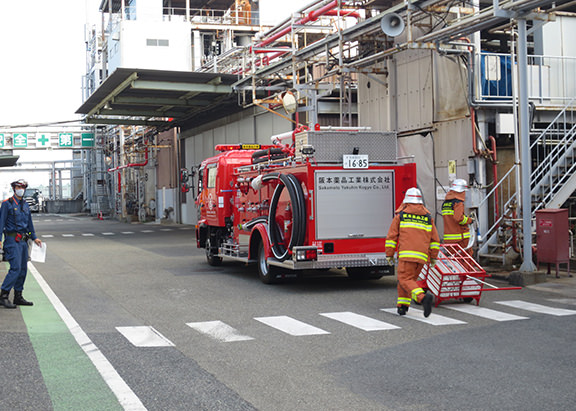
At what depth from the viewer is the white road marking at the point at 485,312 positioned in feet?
32.0

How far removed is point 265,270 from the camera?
45.8ft

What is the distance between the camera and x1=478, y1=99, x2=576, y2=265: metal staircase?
592 inches

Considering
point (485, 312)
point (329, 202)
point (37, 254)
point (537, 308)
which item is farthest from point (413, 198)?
point (37, 254)

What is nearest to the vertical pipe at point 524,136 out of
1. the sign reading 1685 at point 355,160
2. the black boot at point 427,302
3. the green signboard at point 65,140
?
the sign reading 1685 at point 355,160

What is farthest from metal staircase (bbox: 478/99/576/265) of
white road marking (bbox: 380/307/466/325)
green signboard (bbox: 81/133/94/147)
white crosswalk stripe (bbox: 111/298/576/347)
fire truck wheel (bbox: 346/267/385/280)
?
green signboard (bbox: 81/133/94/147)

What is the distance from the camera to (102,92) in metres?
34.1

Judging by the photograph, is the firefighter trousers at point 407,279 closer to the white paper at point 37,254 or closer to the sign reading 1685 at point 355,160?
the sign reading 1685 at point 355,160

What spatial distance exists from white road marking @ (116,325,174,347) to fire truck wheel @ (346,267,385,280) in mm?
5462

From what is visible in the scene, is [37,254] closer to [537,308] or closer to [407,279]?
[407,279]

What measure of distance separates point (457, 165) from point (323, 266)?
21.4 ft

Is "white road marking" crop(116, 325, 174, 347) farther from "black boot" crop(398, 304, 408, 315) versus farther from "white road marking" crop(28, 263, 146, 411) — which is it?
"black boot" crop(398, 304, 408, 315)

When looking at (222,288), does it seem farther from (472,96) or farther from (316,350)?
(472,96)

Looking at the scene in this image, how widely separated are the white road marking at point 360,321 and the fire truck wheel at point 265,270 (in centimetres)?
348

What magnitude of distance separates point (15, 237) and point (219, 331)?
380cm
